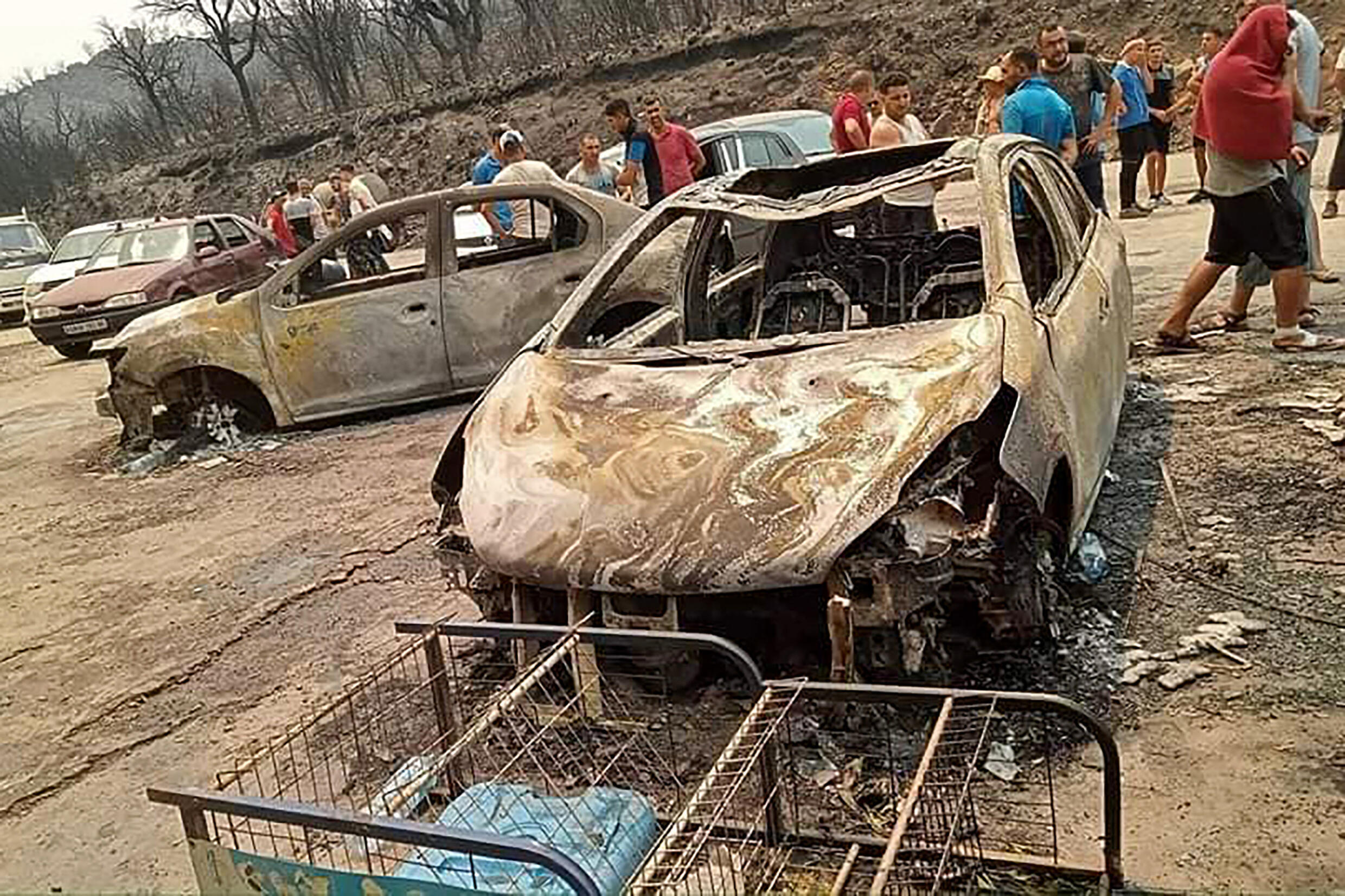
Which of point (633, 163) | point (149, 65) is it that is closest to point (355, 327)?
point (633, 163)

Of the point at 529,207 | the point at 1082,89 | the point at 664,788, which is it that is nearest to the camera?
the point at 664,788

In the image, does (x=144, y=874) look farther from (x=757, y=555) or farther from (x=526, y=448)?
(x=757, y=555)

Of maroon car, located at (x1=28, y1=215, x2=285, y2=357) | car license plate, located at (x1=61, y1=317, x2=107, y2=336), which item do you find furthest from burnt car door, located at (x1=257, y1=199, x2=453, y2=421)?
car license plate, located at (x1=61, y1=317, x2=107, y2=336)

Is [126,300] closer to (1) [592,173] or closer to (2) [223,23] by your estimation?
(1) [592,173]

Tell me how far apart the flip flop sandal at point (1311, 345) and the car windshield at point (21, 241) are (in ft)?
62.5

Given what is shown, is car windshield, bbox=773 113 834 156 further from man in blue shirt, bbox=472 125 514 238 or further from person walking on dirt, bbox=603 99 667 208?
person walking on dirt, bbox=603 99 667 208

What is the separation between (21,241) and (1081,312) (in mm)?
19841

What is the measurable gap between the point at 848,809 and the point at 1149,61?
41.8ft

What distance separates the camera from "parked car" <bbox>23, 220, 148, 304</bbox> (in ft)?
50.8

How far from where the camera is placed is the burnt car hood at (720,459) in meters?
3.52

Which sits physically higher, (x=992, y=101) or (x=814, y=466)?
(x=992, y=101)

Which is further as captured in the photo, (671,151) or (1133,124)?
(1133,124)

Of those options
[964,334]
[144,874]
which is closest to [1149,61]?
[964,334]

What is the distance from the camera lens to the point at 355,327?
841 centimetres
